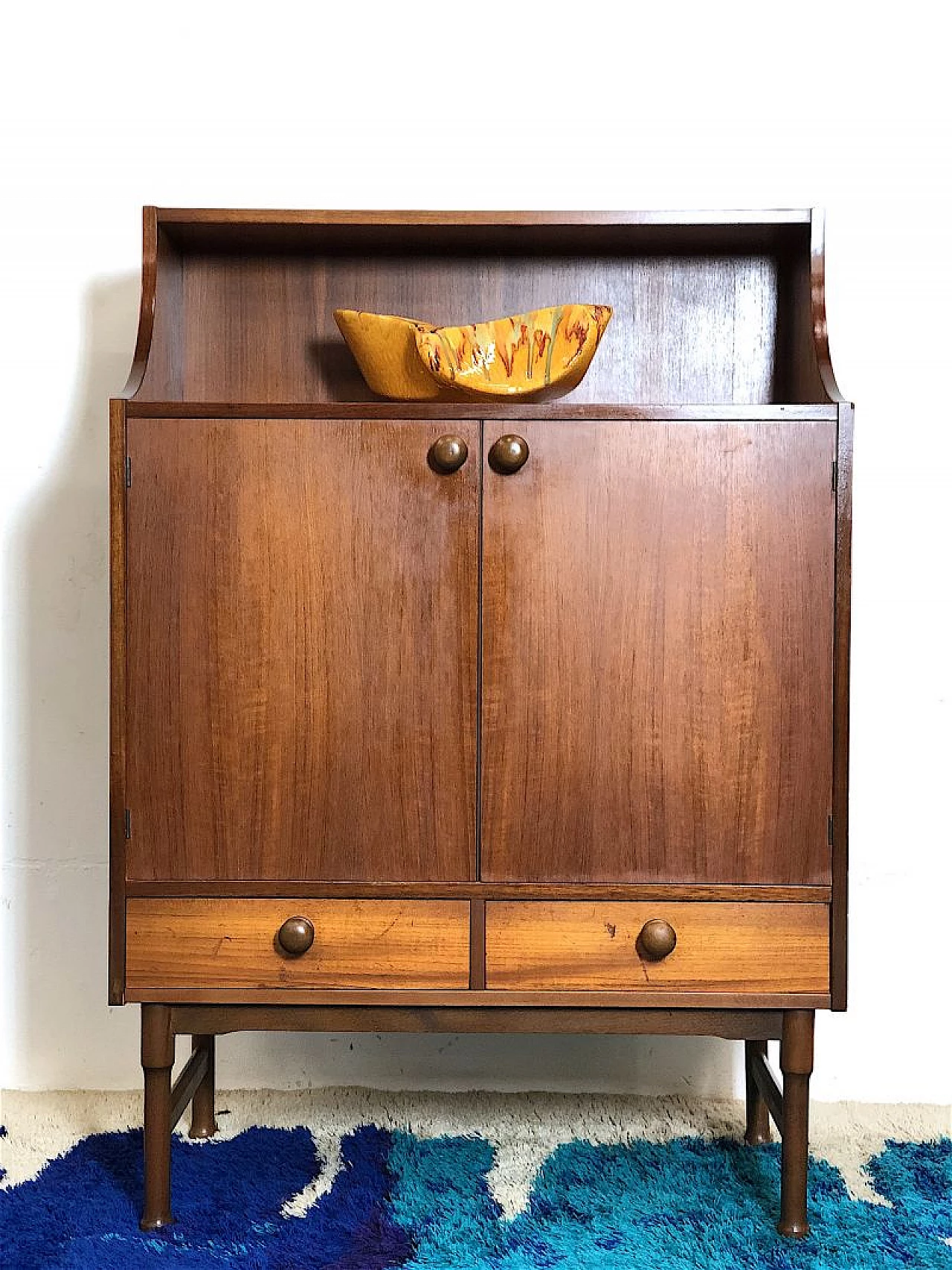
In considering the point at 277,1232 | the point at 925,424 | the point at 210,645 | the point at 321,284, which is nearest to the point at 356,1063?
the point at 277,1232

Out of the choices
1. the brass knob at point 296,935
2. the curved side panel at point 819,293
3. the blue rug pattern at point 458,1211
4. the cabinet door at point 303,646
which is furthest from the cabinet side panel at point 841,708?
the brass knob at point 296,935

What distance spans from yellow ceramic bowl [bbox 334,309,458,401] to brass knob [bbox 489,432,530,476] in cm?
20

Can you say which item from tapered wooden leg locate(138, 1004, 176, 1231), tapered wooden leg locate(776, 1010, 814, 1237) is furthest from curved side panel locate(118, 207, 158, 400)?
tapered wooden leg locate(776, 1010, 814, 1237)

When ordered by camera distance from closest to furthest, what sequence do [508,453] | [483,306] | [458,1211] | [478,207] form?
[508,453] → [458,1211] → [483,306] → [478,207]

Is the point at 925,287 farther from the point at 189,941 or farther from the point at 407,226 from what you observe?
the point at 189,941

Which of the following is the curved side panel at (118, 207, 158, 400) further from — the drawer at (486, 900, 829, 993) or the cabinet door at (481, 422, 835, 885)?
the drawer at (486, 900, 829, 993)

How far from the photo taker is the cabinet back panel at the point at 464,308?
1817mm

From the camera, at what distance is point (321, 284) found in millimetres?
1824

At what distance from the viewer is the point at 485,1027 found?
1493 millimetres

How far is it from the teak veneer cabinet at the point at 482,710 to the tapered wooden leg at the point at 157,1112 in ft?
0.15

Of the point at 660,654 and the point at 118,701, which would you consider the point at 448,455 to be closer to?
the point at 660,654

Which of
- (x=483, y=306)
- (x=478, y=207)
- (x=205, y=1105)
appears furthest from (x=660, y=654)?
(x=205, y=1105)

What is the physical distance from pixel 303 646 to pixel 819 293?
862 millimetres

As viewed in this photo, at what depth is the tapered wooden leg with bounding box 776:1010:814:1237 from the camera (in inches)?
58.9
